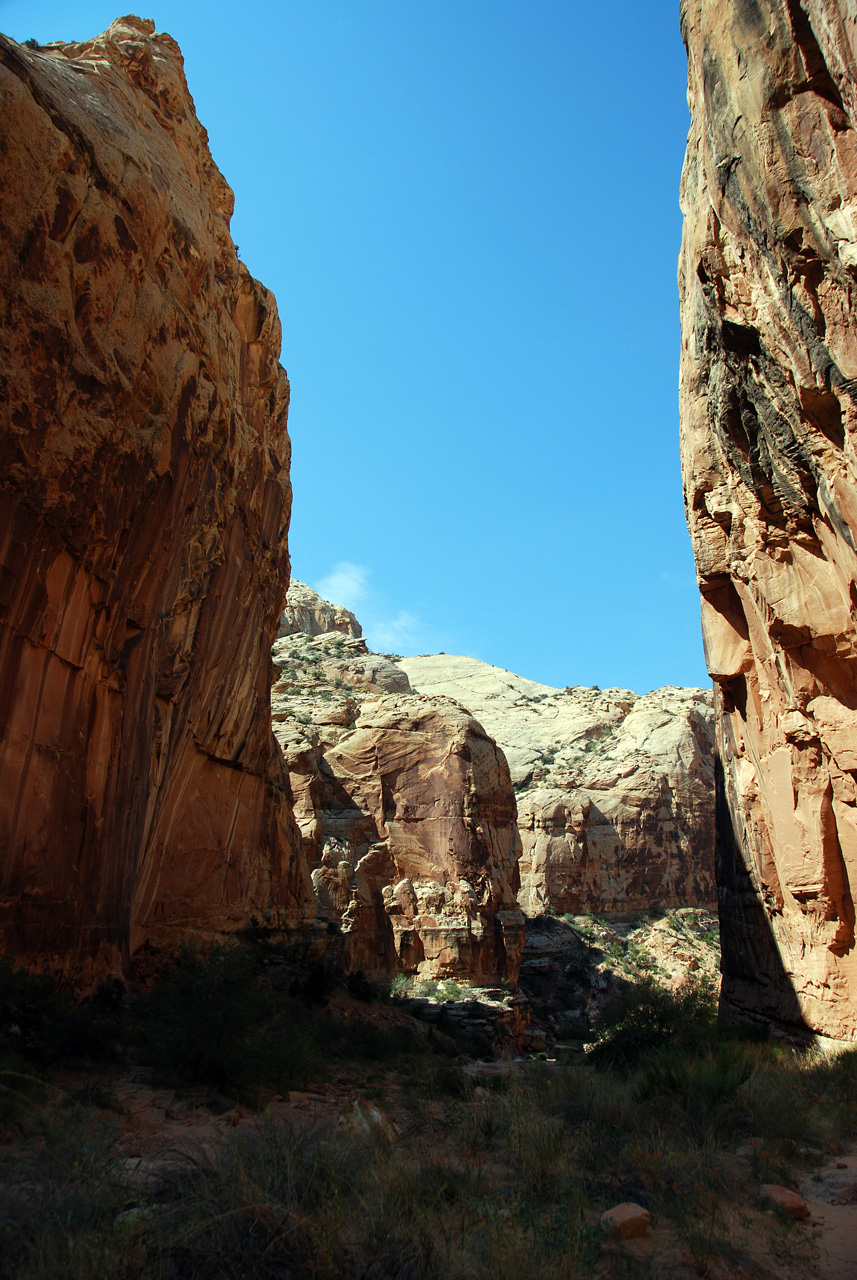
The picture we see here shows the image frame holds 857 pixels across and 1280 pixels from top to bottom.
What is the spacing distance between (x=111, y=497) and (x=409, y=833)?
29836mm

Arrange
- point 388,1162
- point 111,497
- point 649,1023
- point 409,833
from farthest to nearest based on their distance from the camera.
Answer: point 409,833, point 649,1023, point 111,497, point 388,1162

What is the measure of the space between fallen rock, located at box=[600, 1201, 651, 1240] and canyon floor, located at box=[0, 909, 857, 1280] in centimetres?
6

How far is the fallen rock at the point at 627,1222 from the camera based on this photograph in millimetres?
5211

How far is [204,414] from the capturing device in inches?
620

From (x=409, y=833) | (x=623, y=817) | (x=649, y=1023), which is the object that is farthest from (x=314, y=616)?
(x=649, y=1023)

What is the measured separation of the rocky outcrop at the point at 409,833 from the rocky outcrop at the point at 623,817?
56.4ft

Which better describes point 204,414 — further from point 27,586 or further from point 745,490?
point 745,490

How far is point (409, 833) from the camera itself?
39.3 m

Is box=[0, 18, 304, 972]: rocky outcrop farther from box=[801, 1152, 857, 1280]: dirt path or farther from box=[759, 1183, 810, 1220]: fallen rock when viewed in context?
box=[801, 1152, 857, 1280]: dirt path

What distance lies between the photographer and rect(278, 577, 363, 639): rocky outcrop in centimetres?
8584

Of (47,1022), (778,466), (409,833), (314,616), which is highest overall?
(314,616)

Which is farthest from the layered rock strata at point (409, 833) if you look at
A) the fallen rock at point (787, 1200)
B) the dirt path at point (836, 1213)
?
the fallen rock at point (787, 1200)

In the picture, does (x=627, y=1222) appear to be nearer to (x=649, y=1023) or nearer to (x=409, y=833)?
(x=649, y=1023)

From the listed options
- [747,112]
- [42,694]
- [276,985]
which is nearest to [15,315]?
[42,694]
